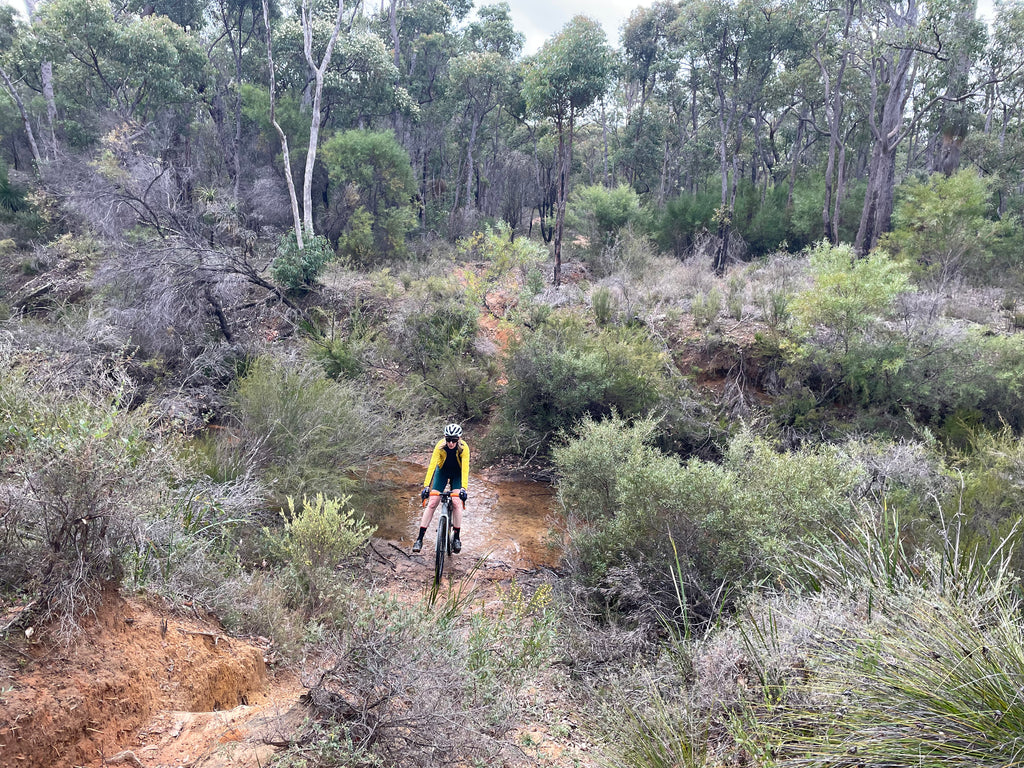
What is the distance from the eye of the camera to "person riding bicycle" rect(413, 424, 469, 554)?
6.39m

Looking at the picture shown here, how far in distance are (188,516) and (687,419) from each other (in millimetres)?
8032

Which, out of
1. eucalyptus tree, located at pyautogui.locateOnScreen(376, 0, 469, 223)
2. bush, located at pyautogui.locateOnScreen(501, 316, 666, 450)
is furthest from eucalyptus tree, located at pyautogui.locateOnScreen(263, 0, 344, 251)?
bush, located at pyautogui.locateOnScreen(501, 316, 666, 450)

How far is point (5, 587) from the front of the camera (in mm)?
2938

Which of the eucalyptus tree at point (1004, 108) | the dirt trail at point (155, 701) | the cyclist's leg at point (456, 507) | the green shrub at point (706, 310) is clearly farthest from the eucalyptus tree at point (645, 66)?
the dirt trail at point (155, 701)

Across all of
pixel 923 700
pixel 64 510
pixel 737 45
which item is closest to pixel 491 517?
pixel 64 510

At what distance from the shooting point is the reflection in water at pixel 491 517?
7456 millimetres

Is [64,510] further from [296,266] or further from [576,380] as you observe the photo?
[296,266]

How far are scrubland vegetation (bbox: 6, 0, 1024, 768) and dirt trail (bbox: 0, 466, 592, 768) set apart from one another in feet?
0.57

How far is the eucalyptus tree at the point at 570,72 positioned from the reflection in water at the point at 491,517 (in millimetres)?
11057

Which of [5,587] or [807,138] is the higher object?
[807,138]

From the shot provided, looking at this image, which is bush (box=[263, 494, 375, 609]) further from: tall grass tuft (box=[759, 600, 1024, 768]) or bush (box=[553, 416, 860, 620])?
tall grass tuft (box=[759, 600, 1024, 768])

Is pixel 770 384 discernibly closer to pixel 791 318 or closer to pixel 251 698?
pixel 791 318

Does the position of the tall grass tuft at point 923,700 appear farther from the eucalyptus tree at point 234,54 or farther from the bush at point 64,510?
the eucalyptus tree at point 234,54

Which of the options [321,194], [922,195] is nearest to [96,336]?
[321,194]
